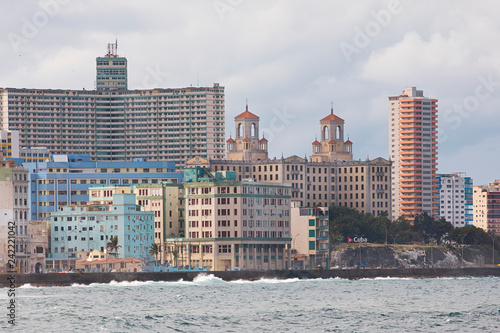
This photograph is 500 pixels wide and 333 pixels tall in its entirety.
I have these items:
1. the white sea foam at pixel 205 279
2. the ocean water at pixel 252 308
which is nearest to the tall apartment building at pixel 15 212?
the ocean water at pixel 252 308

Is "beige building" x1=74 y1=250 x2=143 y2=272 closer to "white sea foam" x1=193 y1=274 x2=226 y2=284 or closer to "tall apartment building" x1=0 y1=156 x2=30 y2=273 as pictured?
"tall apartment building" x1=0 y1=156 x2=30 y2=273

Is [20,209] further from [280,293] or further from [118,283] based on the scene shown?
[280,293]

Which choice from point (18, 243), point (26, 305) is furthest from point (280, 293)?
point (18, 243)

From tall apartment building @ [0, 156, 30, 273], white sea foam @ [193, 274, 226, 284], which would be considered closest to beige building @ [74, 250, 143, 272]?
tall apartment building @ [0, 156, 30, 273]

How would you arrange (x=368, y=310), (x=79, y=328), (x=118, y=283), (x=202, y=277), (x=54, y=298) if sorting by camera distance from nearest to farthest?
1. (x=79, y=328)
2. (x=368, y=310)
3. (x=54, y=298)
4. (x=118, y=283)
5. (x=202, y=277)

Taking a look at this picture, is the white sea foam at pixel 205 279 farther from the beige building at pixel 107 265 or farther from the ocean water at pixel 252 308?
the beige building at pixel 107 265

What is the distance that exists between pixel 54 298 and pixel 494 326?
60733 millimetres

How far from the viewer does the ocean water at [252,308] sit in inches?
4493

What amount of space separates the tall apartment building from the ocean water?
14747 millimetres

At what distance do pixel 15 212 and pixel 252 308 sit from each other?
7068cm

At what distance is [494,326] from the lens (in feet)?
376

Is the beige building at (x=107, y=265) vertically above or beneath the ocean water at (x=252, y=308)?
above

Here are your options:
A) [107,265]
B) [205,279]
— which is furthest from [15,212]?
[205,279]

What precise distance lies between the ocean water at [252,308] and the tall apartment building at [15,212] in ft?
48.4
